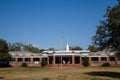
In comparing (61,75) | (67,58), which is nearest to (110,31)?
(61,75)

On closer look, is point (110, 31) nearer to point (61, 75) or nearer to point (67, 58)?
point (61, 75)

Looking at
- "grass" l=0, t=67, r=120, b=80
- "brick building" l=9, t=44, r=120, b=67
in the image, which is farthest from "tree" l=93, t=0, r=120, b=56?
"brick building" l=9, t=44, r=120, b=67

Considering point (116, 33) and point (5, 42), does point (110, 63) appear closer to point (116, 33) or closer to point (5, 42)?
point (5, 42)

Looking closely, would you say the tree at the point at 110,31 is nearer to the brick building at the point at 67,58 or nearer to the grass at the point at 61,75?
the grass at the point at 61,75

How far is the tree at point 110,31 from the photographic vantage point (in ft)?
101

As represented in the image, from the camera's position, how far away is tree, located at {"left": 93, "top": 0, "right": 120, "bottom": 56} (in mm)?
30672

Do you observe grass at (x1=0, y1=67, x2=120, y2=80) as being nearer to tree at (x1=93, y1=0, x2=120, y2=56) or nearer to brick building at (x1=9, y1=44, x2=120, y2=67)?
tree at (x1=93, y1=0, x2=120, y2=56)

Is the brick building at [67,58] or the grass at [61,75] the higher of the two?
the brick building at [67,58]

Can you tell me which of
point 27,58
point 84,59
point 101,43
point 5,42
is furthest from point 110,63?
point 101,43

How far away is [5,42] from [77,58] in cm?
2452

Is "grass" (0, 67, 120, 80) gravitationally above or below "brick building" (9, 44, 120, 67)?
below

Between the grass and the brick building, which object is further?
the brick building

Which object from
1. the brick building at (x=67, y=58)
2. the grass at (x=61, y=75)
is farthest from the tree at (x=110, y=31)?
the brick building at (x=67, y=58)

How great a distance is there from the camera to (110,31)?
3391 cm
